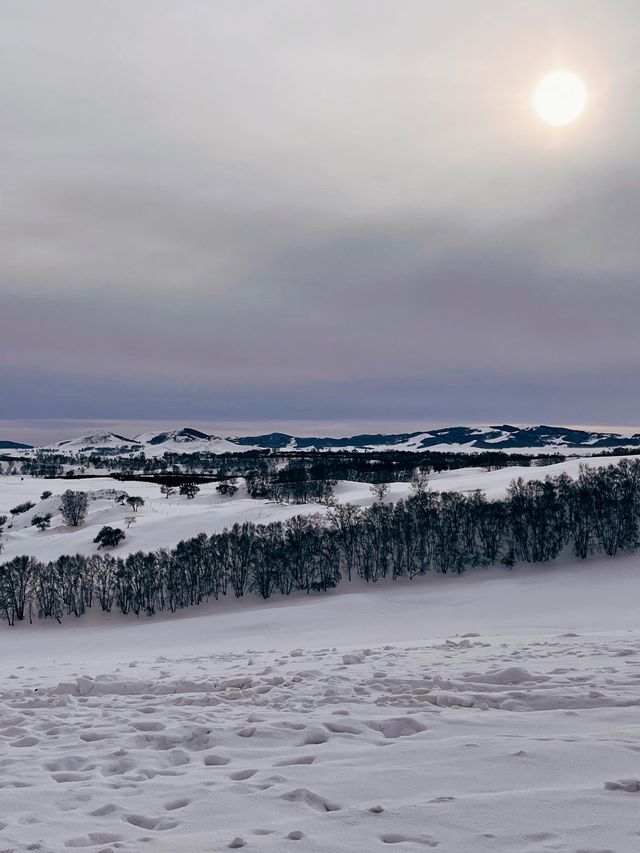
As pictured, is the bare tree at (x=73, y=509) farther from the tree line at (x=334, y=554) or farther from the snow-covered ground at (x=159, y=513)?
the tree line at (x=334, y=554)

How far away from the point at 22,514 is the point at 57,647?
104344mm

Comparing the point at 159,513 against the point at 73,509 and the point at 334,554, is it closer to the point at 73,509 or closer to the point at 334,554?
the point at 73,509

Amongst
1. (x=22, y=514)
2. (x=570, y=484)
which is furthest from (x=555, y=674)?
(x=22, y=514)

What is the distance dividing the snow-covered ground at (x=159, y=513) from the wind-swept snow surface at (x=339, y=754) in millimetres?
72990

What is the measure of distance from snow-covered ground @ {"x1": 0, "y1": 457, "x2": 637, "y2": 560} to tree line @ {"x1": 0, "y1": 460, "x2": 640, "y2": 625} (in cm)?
1674

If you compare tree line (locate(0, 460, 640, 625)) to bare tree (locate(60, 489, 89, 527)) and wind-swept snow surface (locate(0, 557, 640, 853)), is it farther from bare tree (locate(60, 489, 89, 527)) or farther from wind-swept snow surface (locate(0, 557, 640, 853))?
bare tree (locate(60, 489, 89, 527))

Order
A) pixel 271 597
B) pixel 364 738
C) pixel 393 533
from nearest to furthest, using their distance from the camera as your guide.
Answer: pixel 364 738, pixel 271 597, pixel 393 533

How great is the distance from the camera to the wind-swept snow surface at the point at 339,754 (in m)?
5.36

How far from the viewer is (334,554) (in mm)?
68250

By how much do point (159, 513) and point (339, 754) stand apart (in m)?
114

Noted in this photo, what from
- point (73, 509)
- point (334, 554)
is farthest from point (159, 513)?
point (334, 554)

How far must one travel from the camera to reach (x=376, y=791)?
245 inches

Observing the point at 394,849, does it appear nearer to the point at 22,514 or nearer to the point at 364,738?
the point at 364,738

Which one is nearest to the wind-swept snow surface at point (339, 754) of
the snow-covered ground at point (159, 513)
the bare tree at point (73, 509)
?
the snow-covered ground at point (159, 513)
